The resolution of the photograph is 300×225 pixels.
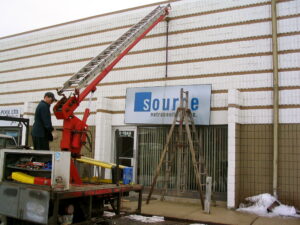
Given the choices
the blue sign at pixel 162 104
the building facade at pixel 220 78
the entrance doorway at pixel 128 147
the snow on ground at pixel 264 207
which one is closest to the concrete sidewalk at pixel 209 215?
the snow on ground at pixel 264 207

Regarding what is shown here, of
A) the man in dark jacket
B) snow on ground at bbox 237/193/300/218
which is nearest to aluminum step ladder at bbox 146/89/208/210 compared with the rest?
snow on ground at bbox 237/193/300/218

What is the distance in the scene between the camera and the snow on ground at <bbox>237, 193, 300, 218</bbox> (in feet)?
33.3

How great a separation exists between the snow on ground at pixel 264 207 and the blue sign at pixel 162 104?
9.46ft

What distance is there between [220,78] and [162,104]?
7.41 feet

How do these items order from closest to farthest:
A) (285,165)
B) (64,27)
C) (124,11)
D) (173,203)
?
(285,165)
(173,203)
(124,11)
(64,27)

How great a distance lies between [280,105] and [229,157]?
2.32 meters

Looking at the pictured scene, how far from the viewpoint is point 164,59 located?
44.1 ft

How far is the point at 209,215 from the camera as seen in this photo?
9.80m

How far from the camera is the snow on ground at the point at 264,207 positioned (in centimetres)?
1016

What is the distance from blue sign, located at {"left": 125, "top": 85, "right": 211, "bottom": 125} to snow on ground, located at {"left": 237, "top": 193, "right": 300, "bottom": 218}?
9.46 ft

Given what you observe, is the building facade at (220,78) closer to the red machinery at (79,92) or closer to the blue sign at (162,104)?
the blue sign at (162,104)

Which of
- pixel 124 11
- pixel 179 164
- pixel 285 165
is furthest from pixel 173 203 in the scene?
pixel 124 11

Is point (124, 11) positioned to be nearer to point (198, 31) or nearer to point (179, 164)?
point (198, 31)

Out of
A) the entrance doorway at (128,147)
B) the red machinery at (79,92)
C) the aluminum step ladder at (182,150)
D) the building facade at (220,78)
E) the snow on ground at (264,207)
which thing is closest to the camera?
the red machinery at (79,92)
